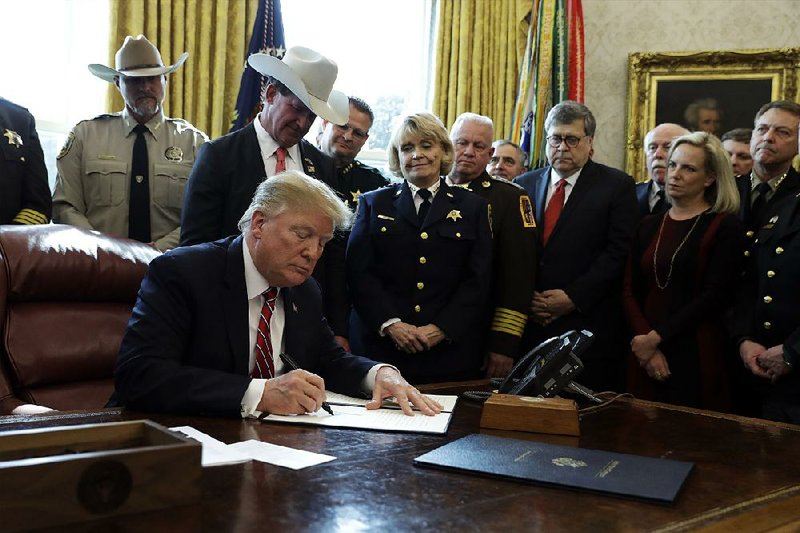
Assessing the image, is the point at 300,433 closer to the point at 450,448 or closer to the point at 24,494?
the point at 450,448

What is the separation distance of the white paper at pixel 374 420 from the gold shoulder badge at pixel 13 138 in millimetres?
2120

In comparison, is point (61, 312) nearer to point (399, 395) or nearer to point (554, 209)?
point (399, 395)

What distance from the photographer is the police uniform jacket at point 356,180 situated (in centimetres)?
420

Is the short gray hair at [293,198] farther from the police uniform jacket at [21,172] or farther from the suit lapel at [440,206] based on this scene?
the police uniform jacket at [21,172]

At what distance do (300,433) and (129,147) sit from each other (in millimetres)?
2399

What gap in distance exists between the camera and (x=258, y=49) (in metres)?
5.55

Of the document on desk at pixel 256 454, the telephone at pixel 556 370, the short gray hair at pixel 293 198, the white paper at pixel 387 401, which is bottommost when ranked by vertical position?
the white paper at pixel 387 401

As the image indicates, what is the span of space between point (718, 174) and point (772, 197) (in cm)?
39

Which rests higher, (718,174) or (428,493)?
(718,174)

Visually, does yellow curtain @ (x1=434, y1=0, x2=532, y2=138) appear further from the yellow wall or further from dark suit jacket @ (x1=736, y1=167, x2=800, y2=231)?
dark suit jacket @ (x1=736, y1=167, x2=800, y2=231)

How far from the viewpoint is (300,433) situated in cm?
192

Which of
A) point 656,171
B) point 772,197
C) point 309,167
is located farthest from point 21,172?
point 772,197

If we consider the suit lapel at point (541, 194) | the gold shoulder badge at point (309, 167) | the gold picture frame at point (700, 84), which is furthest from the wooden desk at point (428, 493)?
the gold picture frame at point (700, 84)

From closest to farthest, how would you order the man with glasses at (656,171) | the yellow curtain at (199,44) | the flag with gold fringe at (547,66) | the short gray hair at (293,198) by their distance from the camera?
the short gray hair at (293,198) < the man with glasses at (656,171) < the yellow curtain at (199,44) < the flag with gold fringe at (547,66)
